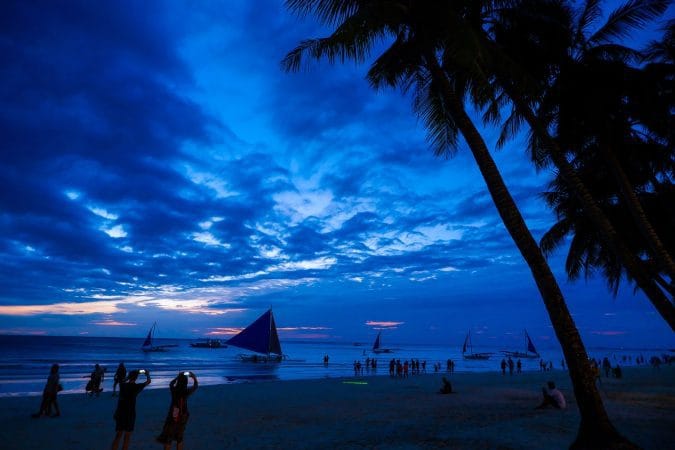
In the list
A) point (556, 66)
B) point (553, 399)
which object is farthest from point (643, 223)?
point (553, 399)

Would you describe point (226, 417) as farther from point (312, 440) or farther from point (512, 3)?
point (512, 3)

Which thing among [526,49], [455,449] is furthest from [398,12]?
[455,449]

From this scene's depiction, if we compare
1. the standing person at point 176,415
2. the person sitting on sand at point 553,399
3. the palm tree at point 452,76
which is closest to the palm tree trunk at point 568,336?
the palm tree at point 452,76

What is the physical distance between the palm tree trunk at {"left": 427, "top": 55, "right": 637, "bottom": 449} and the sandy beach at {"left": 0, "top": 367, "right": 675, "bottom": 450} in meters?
2.12

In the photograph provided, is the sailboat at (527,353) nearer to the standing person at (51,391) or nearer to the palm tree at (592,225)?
the palm tree at (592,225)

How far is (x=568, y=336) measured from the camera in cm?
680

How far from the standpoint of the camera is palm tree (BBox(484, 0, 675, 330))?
32.4ft

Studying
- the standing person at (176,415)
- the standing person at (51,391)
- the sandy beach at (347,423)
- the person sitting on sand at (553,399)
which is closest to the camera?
the standing person at (176,415)

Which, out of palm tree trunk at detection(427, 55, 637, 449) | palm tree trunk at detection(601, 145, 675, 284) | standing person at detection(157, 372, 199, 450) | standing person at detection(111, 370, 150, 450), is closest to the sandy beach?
palm tree trunk at detection(427, 55, 637, 449)

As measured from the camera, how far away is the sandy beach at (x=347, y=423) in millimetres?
9570

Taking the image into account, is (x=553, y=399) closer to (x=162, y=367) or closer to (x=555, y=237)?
(x=555, y=237)

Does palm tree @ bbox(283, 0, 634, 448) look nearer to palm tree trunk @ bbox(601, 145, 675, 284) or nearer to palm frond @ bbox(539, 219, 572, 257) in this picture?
palm tree trunk @ bbox(601, 145, 675, 284)

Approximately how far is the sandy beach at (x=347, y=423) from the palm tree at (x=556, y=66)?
441cm

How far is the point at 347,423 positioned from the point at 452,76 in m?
10.9
